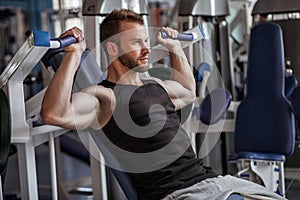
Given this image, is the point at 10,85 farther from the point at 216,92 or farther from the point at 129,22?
the point at 216,92

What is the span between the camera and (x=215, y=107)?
2.92 metres

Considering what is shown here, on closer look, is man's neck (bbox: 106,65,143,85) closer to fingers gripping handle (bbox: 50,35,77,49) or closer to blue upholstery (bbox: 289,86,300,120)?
fingers gripping handle (bbox: 50,35,77,49)

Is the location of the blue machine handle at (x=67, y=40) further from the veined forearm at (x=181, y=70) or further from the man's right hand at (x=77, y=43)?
the veined forearm at (x=181, y=70)

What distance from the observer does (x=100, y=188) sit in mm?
2621

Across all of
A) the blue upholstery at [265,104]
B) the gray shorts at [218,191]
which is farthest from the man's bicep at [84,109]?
Result: the blue upholstery at [265,104]

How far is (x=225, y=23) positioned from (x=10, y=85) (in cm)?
250

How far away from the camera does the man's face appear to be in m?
1.90

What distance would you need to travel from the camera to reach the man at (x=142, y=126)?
5.97ft

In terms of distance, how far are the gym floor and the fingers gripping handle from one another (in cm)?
214

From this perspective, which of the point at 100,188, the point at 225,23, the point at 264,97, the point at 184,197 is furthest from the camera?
the point at 225,23

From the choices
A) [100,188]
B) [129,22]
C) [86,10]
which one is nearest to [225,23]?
[86,10]

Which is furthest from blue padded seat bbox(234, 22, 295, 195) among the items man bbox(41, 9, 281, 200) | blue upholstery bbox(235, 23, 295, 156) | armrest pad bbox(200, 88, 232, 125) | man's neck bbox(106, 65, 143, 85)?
man's neck bbox(106, 65, 143, 85)

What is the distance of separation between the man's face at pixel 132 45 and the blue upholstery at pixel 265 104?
1183 mm

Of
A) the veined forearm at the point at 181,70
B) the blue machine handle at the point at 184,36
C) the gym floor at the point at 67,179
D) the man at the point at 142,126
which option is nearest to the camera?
the man at the point at 142,126
